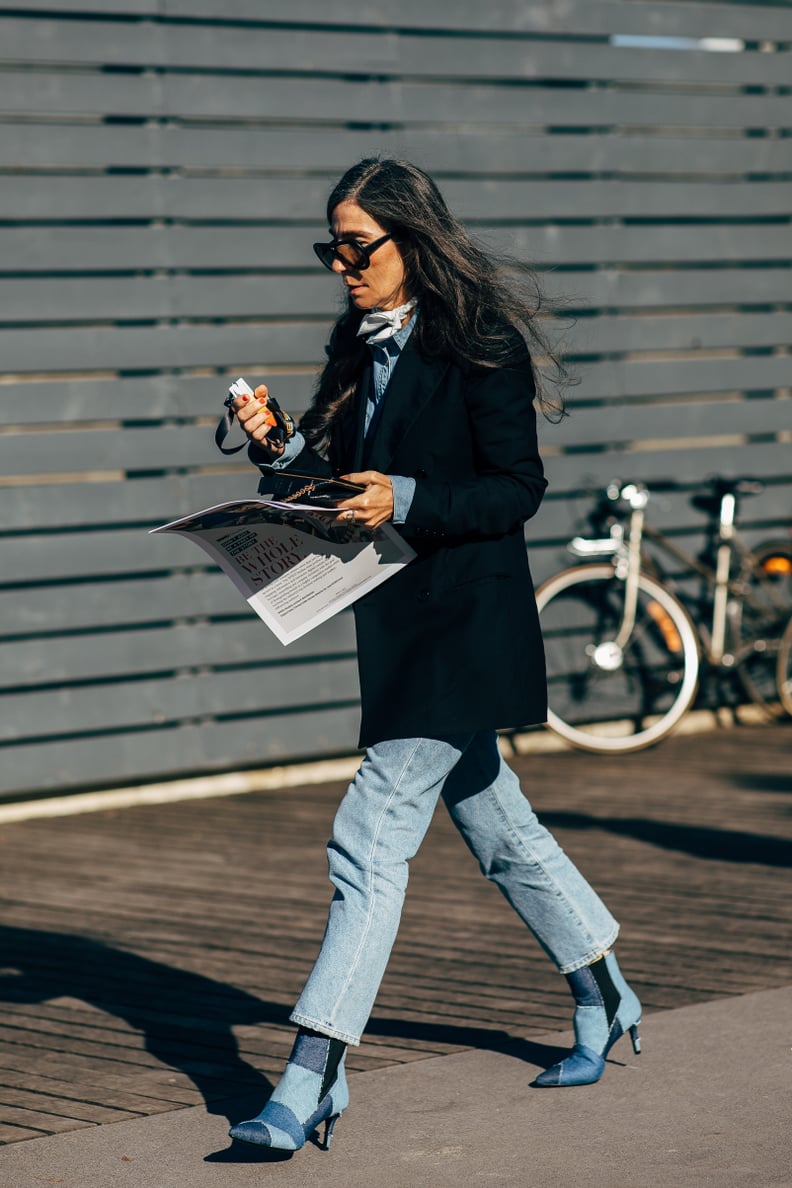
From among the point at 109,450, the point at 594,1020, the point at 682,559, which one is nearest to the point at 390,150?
the point at 109,450

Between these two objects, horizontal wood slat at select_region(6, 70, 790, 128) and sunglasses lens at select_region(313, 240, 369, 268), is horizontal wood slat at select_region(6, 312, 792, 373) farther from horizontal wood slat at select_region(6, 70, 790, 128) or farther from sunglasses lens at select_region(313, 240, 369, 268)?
sunglasses lens at select_region(313, 240, 369, 268)

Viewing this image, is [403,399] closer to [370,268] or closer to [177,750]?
[370,268]

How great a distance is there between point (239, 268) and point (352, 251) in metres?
4.37

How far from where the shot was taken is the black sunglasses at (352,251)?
367cm

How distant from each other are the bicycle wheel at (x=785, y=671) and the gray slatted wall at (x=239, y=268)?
30.8 inches

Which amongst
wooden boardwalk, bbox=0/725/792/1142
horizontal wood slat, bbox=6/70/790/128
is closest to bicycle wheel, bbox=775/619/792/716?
wooden boardwalk, bbox=0/725/792/1142

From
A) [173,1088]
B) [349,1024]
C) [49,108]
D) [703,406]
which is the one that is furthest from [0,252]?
[349,1024]

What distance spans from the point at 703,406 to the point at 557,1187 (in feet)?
20.1

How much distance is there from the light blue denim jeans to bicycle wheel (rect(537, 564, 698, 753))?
4.57 m

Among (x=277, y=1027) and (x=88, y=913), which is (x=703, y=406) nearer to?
(x=88, y=913)

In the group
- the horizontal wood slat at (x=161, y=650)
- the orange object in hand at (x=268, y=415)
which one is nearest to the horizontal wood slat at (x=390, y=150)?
the horizontal wood slat at (x=161, y=650)

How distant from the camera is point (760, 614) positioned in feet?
29.8

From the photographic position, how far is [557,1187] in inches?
136

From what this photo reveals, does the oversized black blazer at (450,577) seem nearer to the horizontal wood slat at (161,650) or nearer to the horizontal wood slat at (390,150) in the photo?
the horizontal wood slat at (390,150)
